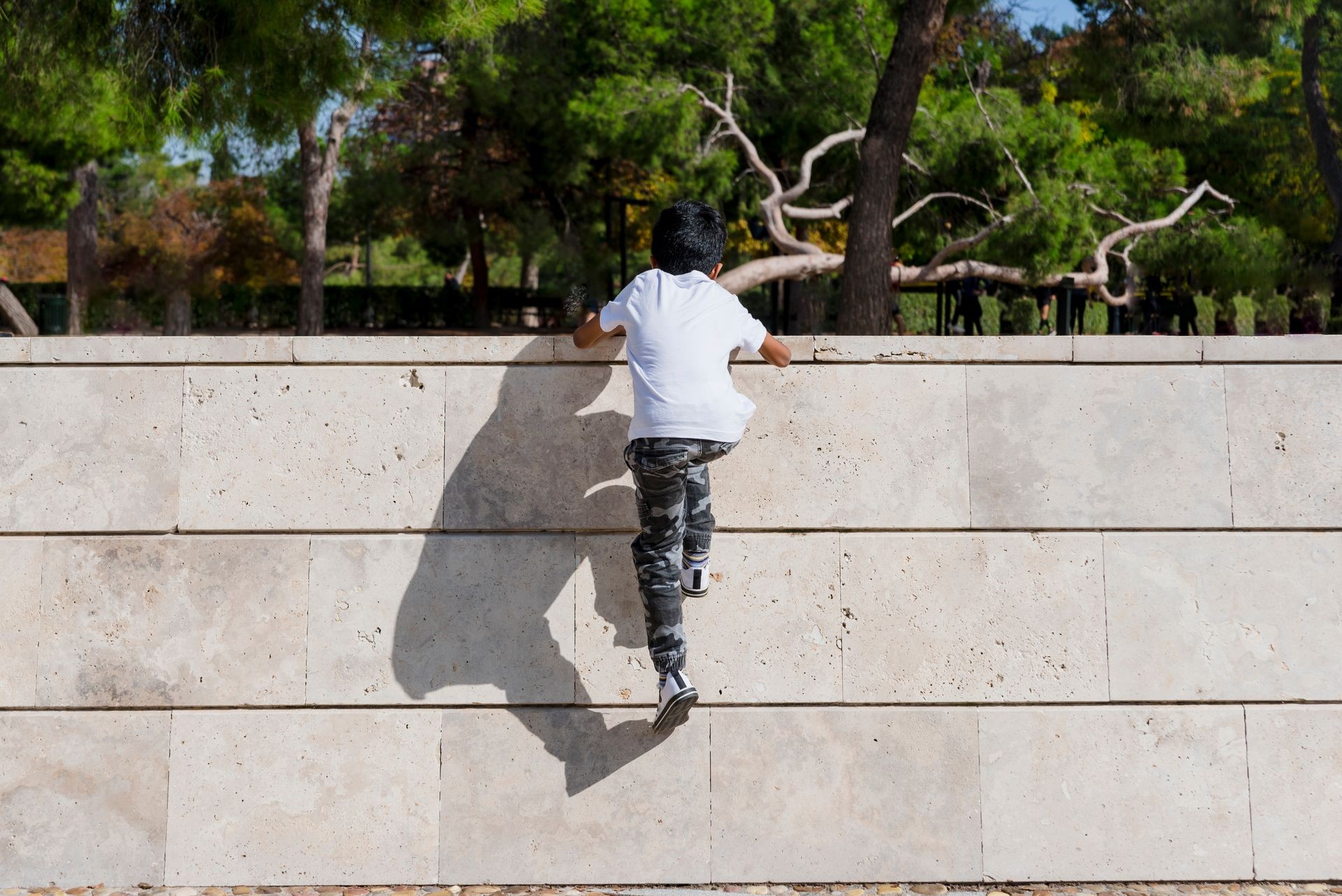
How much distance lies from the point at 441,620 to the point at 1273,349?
3666 mm

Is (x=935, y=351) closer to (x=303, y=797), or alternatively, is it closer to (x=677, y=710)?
(x=677, y=710)

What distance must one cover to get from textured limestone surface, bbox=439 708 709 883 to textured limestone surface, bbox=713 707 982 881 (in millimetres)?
146

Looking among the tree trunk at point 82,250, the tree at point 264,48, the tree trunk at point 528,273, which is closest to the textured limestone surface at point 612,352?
the tree at point 264,48

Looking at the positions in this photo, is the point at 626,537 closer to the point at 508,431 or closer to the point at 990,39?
the point at 508,431

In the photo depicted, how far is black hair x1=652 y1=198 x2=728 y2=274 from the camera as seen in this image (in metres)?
4.22

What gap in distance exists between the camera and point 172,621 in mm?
4516

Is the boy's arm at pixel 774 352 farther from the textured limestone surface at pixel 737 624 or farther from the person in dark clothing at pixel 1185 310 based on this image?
the person in dark clothing at pixel 1185 310

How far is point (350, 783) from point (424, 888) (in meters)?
0.52

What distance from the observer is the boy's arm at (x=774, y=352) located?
426 centimetres

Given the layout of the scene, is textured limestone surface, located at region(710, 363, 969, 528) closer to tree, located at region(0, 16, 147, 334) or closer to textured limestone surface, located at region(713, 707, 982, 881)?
textured limestone surface, located at region(713, 707, 982, 881)

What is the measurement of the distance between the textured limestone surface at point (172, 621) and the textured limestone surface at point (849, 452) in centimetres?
187

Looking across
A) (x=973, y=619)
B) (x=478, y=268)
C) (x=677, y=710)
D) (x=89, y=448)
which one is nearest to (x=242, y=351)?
(x=89, y=448)

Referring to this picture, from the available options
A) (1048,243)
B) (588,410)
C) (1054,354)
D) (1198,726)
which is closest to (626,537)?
(588,410)

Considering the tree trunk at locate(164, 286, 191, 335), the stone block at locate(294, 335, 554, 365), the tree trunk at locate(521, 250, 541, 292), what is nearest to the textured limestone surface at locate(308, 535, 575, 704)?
the stone block at locate(294, 335, 554, 365)
